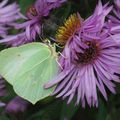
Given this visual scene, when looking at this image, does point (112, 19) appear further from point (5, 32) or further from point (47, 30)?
point (5, 32)

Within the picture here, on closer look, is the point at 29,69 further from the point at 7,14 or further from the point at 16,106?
the point at 7,14

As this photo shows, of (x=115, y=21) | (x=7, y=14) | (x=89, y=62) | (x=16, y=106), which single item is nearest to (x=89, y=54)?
(x=89, y=62)

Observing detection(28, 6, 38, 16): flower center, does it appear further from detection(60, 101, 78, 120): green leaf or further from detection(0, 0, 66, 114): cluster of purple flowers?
detection(60, 101, 78, 120): green leaf

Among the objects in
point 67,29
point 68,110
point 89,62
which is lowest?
point 68,110

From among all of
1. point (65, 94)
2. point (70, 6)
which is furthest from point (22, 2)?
point (65, 94)

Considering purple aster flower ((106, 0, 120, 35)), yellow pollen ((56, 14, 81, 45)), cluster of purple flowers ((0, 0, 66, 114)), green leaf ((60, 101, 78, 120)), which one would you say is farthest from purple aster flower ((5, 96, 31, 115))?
purple aster flower ((106, 0, 120, 35))

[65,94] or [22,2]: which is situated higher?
[22,2]

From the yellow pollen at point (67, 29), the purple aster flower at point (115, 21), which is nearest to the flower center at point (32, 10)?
the yellow pollen at point (67, 29)
